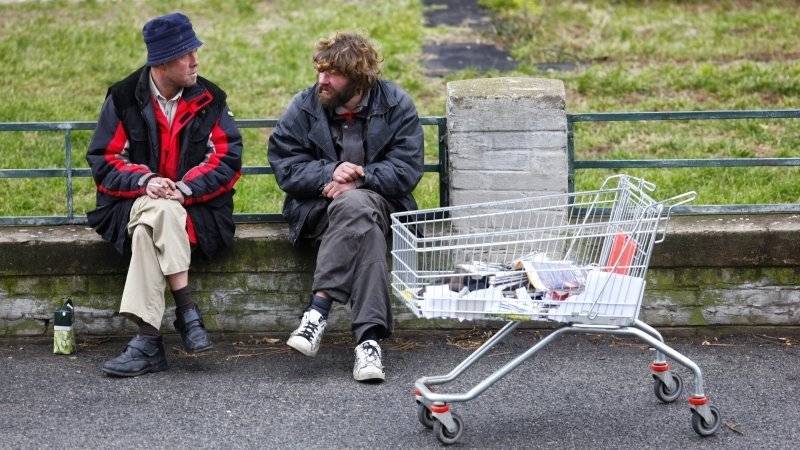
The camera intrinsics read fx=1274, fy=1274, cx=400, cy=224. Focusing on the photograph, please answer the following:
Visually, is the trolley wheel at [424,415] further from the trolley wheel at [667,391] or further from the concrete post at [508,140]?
the concrete post at [508,140]

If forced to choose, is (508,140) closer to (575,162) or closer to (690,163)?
(575,162)

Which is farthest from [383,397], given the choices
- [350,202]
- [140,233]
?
[140,233]

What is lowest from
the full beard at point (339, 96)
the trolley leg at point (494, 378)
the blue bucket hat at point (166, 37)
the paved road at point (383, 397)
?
the paved road at point (383, 397)

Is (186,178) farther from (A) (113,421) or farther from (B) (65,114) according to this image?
(B) (65,114)

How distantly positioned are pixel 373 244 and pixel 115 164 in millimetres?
Result: 1275

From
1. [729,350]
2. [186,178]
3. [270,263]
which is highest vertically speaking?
[186,178]

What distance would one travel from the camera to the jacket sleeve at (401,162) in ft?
19.4

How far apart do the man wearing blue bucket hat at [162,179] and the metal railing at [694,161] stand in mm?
1672

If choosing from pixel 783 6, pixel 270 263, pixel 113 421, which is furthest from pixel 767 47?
pixel 113 421

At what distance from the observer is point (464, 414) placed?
5.39 meters

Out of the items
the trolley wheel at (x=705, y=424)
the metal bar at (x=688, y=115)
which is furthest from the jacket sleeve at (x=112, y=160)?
the trolley wheel at (x=705, y=424)

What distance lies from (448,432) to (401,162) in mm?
1464

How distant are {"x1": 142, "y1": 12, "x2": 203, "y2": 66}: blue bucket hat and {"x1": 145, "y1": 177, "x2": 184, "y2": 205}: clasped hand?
0.55 m

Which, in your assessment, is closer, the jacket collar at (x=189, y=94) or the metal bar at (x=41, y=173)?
the jacket collar at (x=189, y=94)
